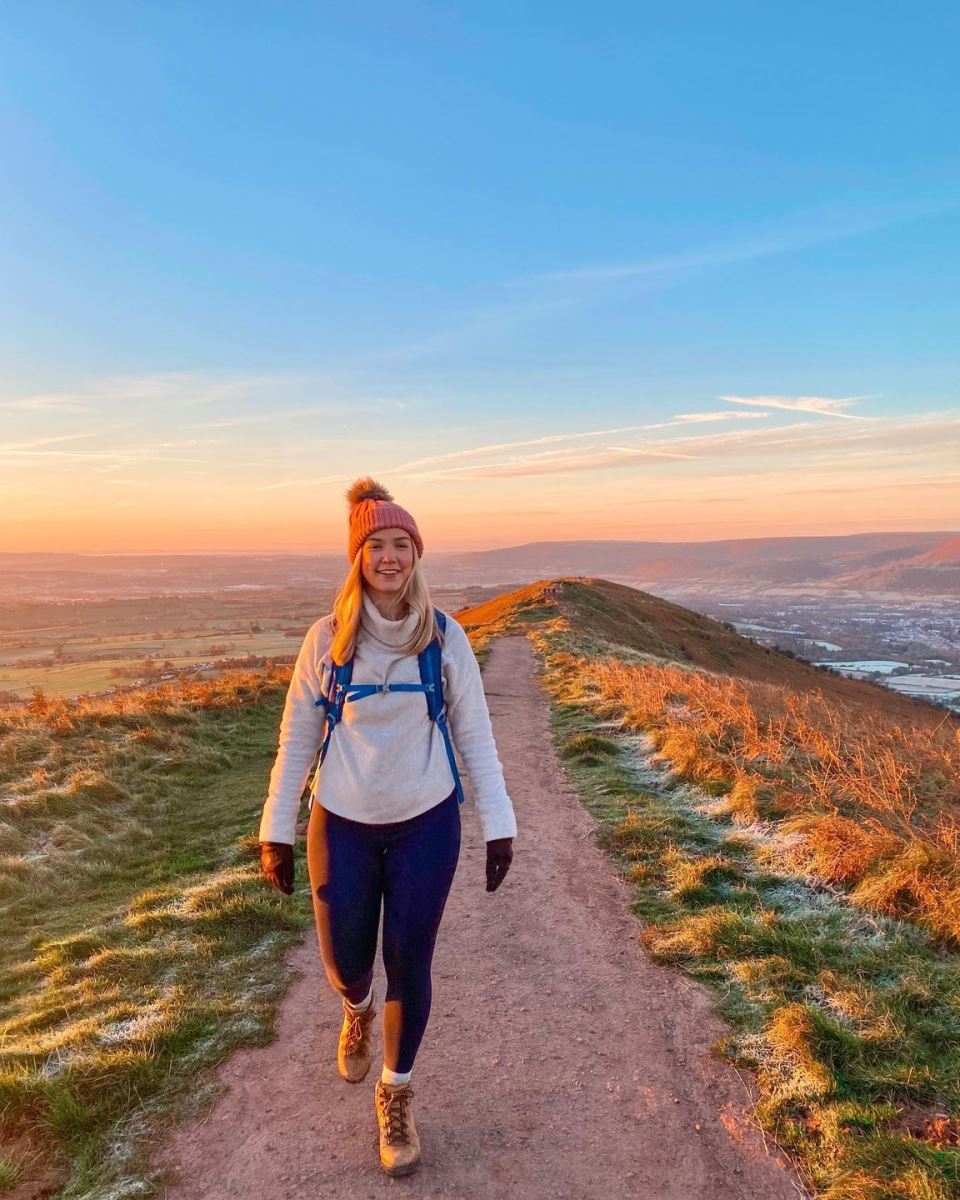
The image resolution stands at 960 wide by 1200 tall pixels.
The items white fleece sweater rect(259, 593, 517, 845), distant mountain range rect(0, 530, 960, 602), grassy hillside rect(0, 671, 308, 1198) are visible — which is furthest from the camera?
distant mountain range rect(0, 530, 960, 602)

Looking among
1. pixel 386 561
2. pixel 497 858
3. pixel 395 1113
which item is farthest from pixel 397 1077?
pixel 386 561

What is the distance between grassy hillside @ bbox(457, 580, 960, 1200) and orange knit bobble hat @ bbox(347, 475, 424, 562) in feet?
9.70

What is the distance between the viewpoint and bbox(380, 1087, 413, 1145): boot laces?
2.78 metres

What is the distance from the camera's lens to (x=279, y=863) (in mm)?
2879

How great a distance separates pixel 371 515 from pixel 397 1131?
249 centimetres

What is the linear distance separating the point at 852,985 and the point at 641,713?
268 inches

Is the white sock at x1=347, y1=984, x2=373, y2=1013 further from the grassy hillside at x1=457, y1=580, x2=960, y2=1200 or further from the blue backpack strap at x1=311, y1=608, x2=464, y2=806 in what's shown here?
the grassy hillside at x1=457, y1=580, x2=960, y2=1200

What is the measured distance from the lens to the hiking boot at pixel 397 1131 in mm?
2723

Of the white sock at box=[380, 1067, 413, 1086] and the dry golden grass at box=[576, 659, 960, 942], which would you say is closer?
the white sock at box=[380, 1067, 413, 1086]

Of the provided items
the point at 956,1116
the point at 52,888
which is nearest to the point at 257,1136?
the point at 956,1116

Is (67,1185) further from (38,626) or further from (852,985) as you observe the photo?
(38,626)

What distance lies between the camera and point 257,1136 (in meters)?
2.94

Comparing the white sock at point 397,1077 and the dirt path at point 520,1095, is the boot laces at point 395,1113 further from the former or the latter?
the dirt path at point 520,1095

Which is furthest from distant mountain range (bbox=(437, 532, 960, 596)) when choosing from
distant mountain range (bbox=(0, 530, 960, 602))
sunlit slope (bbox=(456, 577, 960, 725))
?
sunlit slope (bbox=(456, 577, 960, 725))
